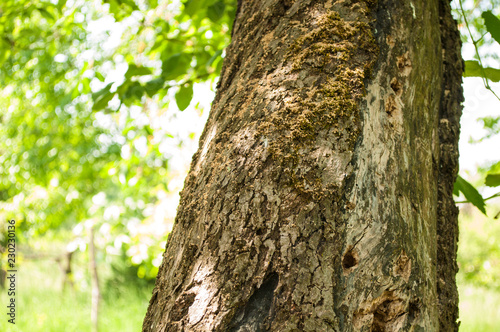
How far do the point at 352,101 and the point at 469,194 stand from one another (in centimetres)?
72

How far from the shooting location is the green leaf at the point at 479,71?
1302 millimetres

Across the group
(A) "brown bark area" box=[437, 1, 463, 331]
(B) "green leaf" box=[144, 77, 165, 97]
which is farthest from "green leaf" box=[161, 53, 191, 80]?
(A) "brown bark area" box=[437, 1, 463, 331]

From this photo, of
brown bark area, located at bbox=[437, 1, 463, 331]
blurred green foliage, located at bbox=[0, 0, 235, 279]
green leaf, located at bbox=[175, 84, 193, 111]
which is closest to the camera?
brown bark area, located at bbox=[437, 1, 463, 331]

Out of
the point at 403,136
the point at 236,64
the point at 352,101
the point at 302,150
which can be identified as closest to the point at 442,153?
the point at 403,136

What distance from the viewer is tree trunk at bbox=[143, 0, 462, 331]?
30.0 inches

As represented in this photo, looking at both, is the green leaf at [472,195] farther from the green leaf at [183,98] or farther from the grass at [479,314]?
the grass at [479,314]

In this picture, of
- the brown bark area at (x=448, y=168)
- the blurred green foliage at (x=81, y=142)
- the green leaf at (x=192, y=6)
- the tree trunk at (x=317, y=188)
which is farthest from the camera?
the blurred green foliage at (x=81, y=142)

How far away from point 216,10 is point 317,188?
1.36m

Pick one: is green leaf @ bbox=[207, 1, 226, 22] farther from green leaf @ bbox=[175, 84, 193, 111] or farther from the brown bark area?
the brown bark area

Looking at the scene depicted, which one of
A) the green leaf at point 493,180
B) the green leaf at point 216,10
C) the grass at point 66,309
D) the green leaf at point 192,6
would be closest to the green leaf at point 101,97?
the green leaf at point 192,6

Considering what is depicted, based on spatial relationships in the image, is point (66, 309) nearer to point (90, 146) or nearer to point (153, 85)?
point (90, 146)

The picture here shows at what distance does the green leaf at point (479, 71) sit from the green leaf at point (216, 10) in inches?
43.3

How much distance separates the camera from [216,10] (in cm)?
186

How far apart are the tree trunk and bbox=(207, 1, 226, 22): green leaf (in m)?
0.90
